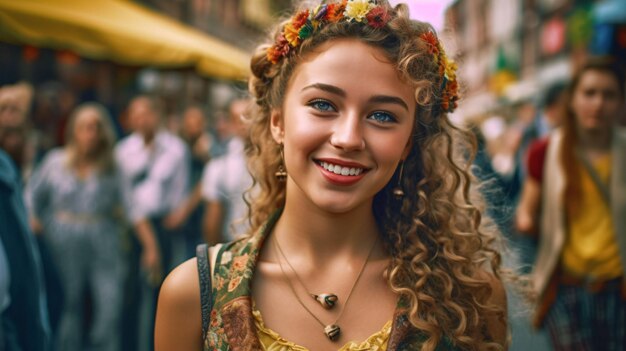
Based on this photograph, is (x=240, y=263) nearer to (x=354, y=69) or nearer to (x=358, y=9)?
(x=354, y=69)

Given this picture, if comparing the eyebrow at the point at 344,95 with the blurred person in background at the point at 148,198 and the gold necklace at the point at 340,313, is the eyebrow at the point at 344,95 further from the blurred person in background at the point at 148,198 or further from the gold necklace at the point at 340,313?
the blurred person in background at the point at 148,198

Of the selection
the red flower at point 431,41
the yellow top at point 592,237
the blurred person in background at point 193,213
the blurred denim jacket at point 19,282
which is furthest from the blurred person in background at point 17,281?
the blurred person in background at point 193,213

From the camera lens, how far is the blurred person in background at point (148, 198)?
267 inches

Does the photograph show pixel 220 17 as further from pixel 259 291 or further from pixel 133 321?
pixel 259 291

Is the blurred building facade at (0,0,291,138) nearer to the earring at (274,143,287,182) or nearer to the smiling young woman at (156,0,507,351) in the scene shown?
the earring at (274,143,287,182)

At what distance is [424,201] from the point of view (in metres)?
2.35

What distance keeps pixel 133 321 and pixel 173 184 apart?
1.35 metres

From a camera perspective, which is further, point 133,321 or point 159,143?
point 159,143

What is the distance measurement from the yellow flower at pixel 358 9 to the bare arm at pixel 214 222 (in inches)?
192

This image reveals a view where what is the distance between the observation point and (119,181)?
645 centimetres

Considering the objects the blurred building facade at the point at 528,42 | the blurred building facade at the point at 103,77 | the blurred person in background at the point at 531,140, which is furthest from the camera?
the blurred building facade at the point at 528,42

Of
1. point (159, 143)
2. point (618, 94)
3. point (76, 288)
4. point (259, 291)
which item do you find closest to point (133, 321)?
point (76, 288)

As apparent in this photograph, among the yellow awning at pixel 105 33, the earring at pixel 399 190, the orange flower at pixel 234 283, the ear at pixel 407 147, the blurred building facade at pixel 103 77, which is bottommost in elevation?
the orange flower at pixel 234 283

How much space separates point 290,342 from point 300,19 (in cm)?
90
